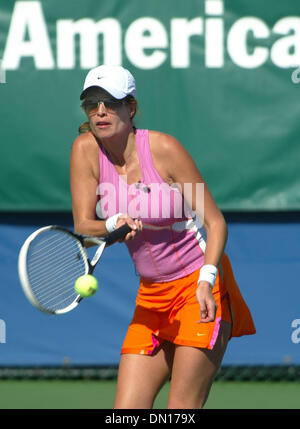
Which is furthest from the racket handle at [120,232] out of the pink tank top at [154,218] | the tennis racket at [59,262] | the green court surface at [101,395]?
the green court surface at [101,395]

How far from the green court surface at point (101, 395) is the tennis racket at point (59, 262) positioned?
1868mm

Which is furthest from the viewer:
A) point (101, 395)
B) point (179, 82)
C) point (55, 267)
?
point (179, 82)

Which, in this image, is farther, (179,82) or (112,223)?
(179,82)

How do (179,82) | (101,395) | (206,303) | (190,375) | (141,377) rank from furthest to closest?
(179,82), (101,395), (141,377), (190,375), (206,303)

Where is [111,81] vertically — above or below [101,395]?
above

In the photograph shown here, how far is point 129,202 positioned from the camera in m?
3.11

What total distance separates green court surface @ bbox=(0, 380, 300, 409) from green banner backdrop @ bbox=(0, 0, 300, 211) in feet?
3.75

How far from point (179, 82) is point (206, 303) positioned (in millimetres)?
2786

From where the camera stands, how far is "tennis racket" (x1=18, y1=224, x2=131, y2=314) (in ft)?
9.89

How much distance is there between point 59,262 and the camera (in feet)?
10.8

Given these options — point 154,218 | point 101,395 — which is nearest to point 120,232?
point 154,218

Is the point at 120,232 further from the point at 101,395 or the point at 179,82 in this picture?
the point at 179,82

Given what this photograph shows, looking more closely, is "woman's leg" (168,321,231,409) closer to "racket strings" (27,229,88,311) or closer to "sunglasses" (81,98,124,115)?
"racket strings" (27,229,88,311)
